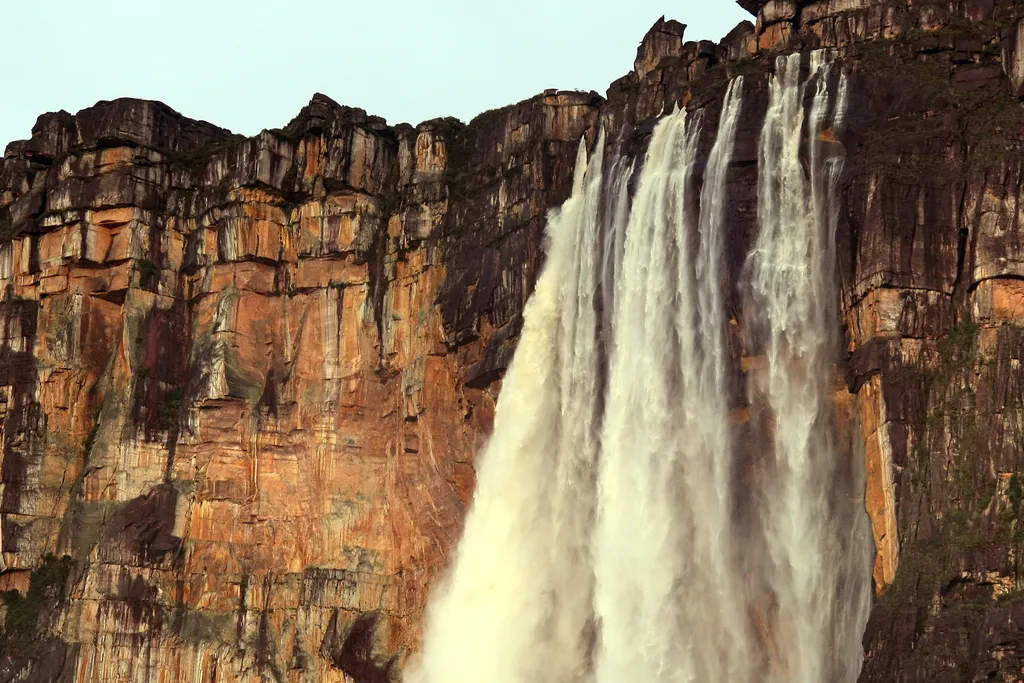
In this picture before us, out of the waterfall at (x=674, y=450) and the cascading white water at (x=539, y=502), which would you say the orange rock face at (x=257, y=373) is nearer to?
the cascading white water at (x=539, y=502)

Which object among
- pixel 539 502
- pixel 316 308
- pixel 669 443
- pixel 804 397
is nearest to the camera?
pixel 804 397

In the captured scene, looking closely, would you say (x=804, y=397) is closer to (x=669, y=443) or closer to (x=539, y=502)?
(x=669, y=443)

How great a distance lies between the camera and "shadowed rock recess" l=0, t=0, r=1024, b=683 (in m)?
65.4

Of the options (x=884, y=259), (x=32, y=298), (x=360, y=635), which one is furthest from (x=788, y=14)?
(x=32, y=298)

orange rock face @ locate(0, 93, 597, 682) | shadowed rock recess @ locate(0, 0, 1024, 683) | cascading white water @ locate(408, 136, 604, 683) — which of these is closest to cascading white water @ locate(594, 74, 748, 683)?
shadowed rock recess @ locate(0, 0, 1024, 683)

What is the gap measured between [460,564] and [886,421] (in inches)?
826

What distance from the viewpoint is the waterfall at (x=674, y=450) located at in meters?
64.3

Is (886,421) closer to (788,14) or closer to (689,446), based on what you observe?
(689,446)

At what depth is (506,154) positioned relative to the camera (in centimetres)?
8075

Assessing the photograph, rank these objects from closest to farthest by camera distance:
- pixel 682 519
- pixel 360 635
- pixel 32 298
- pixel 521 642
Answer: pixel 682 519
pixel 521 642
pixel 360 635
pixel 32 298

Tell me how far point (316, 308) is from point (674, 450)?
69.4 feet

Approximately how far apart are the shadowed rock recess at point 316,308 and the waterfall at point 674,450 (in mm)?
973

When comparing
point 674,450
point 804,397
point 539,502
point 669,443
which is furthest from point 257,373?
point 804,397

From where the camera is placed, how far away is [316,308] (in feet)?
275
